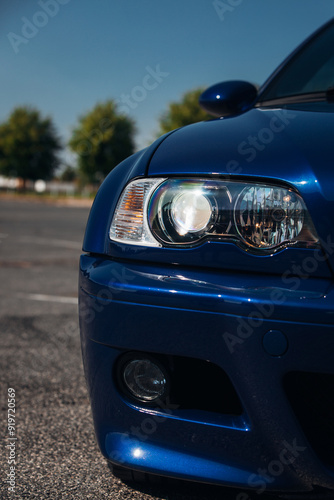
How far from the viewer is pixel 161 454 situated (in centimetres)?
130

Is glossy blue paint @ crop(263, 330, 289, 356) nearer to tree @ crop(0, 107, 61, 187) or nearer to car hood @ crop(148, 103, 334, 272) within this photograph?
car hood @ crop(148, 103, 334, 272)

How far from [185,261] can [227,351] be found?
240 millimetres

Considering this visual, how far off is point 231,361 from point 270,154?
53 cm

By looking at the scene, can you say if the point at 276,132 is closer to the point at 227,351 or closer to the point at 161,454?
the point at 227,351

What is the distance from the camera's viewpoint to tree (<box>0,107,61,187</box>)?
6016 centimetres

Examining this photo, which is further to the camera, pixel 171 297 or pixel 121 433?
pixel 121 433

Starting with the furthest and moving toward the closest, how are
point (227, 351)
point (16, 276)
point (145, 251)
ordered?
1. point (16, 276)
2. point (145, 251)
3. point (227, 351)

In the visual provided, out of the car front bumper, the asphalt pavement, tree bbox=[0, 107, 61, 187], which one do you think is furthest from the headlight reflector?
tree bbox=[0, 107, 61, 187]

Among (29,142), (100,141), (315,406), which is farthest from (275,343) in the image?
(29,142)

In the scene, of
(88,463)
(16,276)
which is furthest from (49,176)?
(88,463)

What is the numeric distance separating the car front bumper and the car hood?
22cm

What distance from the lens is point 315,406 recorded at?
1247 millimetres

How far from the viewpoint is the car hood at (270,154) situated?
1.24 meters

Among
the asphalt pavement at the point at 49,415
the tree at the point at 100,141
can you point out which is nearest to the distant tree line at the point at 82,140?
the tree at the point at 100,141
